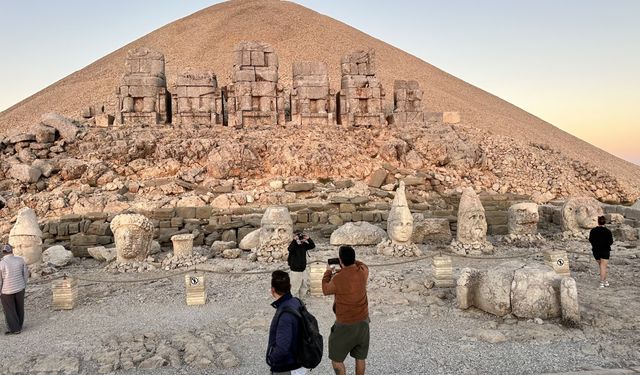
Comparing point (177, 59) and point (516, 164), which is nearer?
point (516, 164)

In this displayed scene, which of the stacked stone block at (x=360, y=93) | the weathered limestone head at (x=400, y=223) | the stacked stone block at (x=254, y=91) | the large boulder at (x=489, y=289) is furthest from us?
the stacked stone block at (x=360, y=93)

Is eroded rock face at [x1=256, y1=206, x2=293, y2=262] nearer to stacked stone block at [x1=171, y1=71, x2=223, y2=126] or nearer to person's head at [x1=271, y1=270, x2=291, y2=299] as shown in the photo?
person's head at [x1=271, y1=270, x2=291, y2=299]

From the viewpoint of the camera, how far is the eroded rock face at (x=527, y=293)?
735cm

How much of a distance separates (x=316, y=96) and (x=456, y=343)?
1551 cm

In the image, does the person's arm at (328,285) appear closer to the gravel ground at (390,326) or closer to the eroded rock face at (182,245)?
the gravel ground at (390,326)

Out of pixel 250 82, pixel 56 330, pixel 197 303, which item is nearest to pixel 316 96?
pixel 250 82

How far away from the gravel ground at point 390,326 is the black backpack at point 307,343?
6.94 feet

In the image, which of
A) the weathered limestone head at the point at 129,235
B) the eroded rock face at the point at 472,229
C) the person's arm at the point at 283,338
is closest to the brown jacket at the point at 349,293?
the person's arm at the point at 283,338

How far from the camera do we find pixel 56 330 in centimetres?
804

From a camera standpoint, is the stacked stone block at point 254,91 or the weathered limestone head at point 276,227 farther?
the stacked stone block at point 254,91

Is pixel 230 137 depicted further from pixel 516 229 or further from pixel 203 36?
pixel 203 36

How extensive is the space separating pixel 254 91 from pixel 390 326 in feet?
48.5

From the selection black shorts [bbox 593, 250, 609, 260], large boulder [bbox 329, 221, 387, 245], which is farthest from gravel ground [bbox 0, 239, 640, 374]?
large boulder [bbox 329, 221, 387, 245]

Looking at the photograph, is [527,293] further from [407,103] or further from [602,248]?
[407,103]
